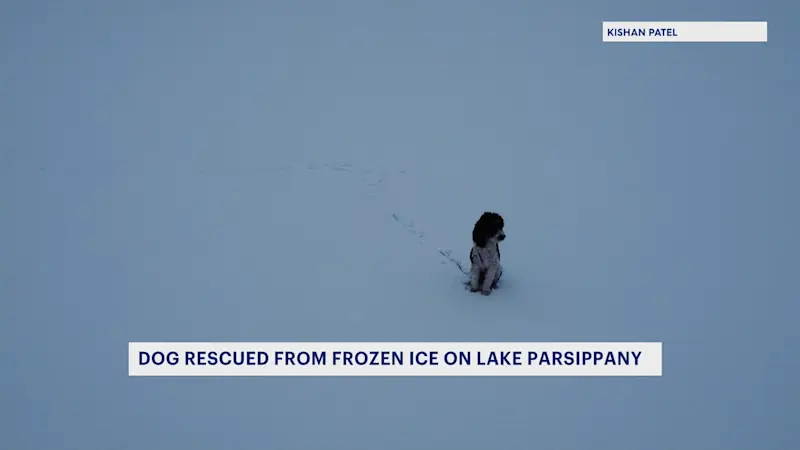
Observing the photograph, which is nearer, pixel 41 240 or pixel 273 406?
pixel 273 406

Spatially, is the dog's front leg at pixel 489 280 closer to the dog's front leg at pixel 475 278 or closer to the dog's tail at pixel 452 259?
the dog's front leg at pixel 475 278

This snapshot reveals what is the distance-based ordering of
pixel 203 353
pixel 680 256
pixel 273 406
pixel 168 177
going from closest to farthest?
pixel 273 406
pixel 203 353
pixel 680 256
pixel 168 177

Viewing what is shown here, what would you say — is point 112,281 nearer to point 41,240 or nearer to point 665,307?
point 41,240

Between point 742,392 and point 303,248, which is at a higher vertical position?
point 303,248

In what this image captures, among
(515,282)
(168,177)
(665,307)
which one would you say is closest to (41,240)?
(168,177)
